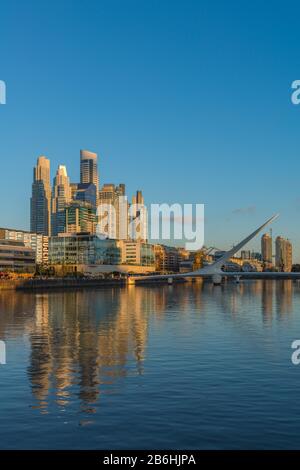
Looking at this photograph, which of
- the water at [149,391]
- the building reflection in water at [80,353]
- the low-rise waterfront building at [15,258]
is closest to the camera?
the water at [149,391]

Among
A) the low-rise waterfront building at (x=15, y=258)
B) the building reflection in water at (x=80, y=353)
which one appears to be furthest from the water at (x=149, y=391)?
the low-rise waterfront building at (x=15, y=258)

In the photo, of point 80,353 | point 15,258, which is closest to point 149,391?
point 80,353

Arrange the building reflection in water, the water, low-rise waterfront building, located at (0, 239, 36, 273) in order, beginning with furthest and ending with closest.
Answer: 1. low-rise waterfront building, located at (0, 239, 36, 273)
2. the building reflection in water
3. the water

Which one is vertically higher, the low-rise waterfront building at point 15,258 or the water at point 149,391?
the low-rise waterfront building at point 15,258

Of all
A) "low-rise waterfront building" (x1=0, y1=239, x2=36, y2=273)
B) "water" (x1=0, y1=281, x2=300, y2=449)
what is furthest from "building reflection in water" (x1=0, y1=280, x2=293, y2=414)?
"low-rise waterfront building" (x1=0, y1=239, x2=36, y2=273)

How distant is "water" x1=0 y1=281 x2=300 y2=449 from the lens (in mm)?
11914

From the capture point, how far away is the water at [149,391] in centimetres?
1191

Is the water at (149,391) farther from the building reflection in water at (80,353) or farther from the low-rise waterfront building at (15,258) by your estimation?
the low-rise waterfront building at (15,258)

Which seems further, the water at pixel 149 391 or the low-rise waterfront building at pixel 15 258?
the low-rise waterfront building at pixel 15 258

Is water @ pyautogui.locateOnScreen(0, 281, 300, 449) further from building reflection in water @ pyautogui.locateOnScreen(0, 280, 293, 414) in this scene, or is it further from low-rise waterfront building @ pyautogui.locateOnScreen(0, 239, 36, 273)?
low-rise waterfront building @ pyautogui.locateOnScreen(0, 239, 36, 273)

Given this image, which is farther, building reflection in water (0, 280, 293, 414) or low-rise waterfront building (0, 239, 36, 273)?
low-rise waterfront building (0, 239, 36, 273)

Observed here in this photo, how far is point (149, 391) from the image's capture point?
16.0m

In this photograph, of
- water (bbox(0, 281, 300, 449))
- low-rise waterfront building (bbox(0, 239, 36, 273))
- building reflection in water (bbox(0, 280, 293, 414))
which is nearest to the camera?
water (bbox(0, 281, 300, 449))

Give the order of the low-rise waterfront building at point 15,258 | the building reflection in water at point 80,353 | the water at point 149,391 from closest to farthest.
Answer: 1. the water at point 149,391
2. the building reflection in water at point 80,353
3. the low-rise waterfront building at point 15,258
